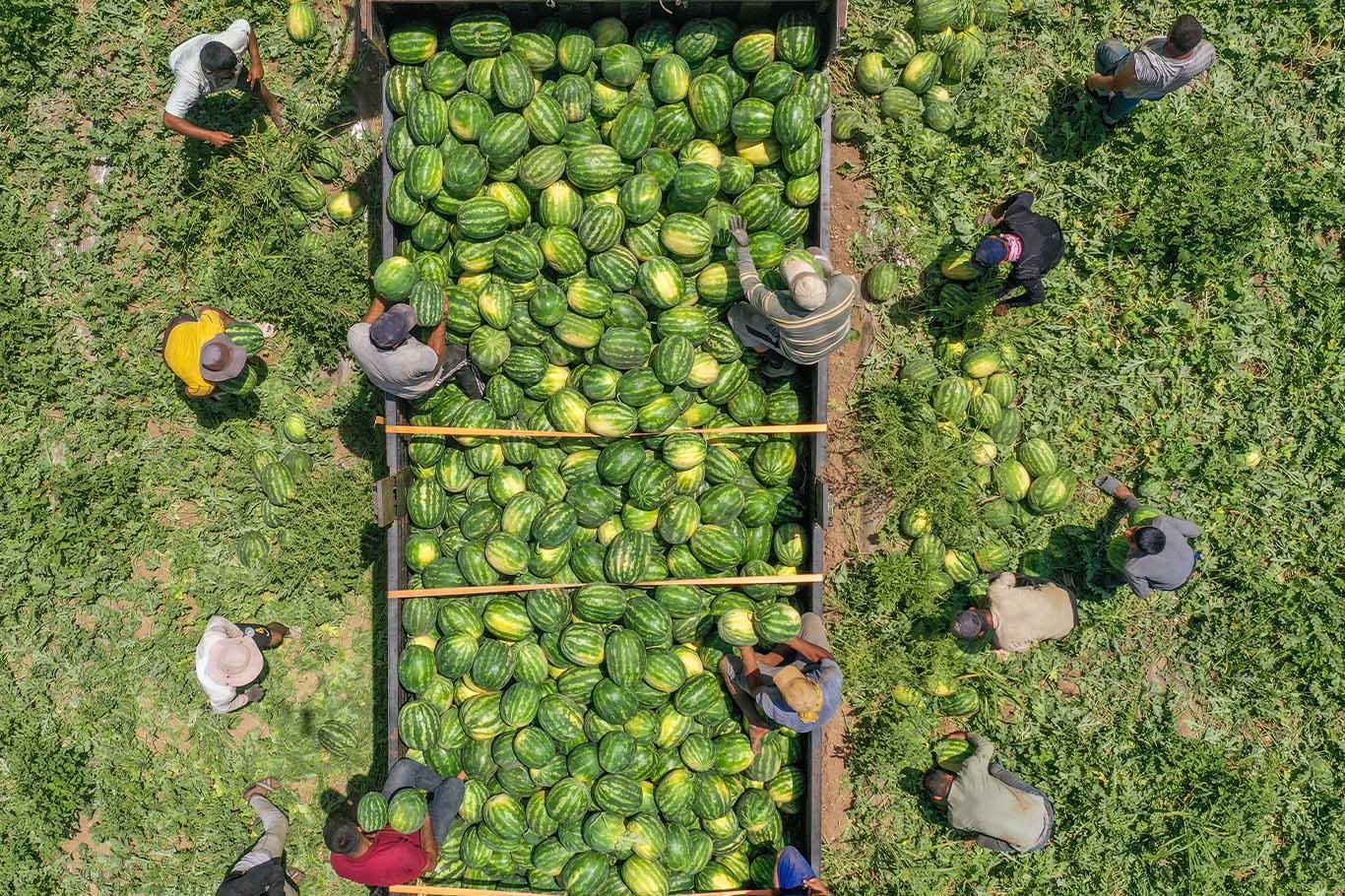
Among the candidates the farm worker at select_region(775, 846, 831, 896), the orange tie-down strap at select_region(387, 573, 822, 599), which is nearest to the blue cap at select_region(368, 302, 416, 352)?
the orange tie-down strap at select_region(387, 573, 822, 599)

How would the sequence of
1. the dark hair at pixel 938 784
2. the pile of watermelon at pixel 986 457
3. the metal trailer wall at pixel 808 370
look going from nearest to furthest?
the metal trailer wall at pixel 808 370, the dark hair at pixel 938 784, the pile of watermelon at pixel 986 457

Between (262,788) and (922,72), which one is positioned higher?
(922,72)

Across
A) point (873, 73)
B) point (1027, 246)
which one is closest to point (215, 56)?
point (873, 73)

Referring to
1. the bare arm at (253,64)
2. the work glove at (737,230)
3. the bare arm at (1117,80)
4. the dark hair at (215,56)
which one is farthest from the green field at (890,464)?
the work glove at (737,230)

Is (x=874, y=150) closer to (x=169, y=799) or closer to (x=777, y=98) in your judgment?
(x=777, y=98)

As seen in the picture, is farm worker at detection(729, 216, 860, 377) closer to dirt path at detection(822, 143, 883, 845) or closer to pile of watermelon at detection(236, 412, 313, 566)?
dirt path at detection(822, 143, 883, 845)

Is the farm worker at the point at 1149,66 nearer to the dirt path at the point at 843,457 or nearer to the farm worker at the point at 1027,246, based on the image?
the farm worker at the point at 1027,246

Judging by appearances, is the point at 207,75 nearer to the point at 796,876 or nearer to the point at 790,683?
the point at 790,683
